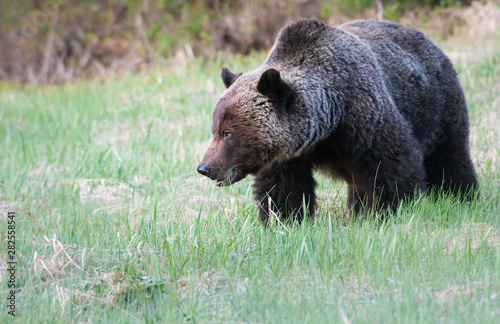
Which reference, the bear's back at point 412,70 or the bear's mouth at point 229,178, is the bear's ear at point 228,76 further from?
the bear's back at point 412,70

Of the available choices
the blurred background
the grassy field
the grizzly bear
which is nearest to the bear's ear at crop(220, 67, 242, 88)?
the grizzly bear

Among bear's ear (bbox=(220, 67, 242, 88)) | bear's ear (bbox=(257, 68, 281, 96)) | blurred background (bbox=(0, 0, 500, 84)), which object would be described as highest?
bear's ear (bbox=(257, 68, 281, 96))

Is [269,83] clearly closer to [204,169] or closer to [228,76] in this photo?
[228,76]

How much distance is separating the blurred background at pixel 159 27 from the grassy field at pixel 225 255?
599 centimetres

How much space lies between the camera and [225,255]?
4164 millimetres

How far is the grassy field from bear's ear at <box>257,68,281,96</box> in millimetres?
1125

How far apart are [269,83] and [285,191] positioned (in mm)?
A: 1039

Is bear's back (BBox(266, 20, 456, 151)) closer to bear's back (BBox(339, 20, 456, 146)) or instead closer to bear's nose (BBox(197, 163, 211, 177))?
bear's back (BBox(339, 20, 456, 146))

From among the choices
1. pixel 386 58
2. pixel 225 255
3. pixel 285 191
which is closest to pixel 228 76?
pixel 285 191

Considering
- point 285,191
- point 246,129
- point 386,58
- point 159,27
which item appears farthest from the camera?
point 159,27

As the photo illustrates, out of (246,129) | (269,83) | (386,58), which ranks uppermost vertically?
(386,58)

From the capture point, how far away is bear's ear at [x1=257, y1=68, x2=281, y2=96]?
15.1ft

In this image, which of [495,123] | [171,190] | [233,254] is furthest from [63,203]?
[495,123]

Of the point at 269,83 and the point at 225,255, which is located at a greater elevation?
the point at 269,83
